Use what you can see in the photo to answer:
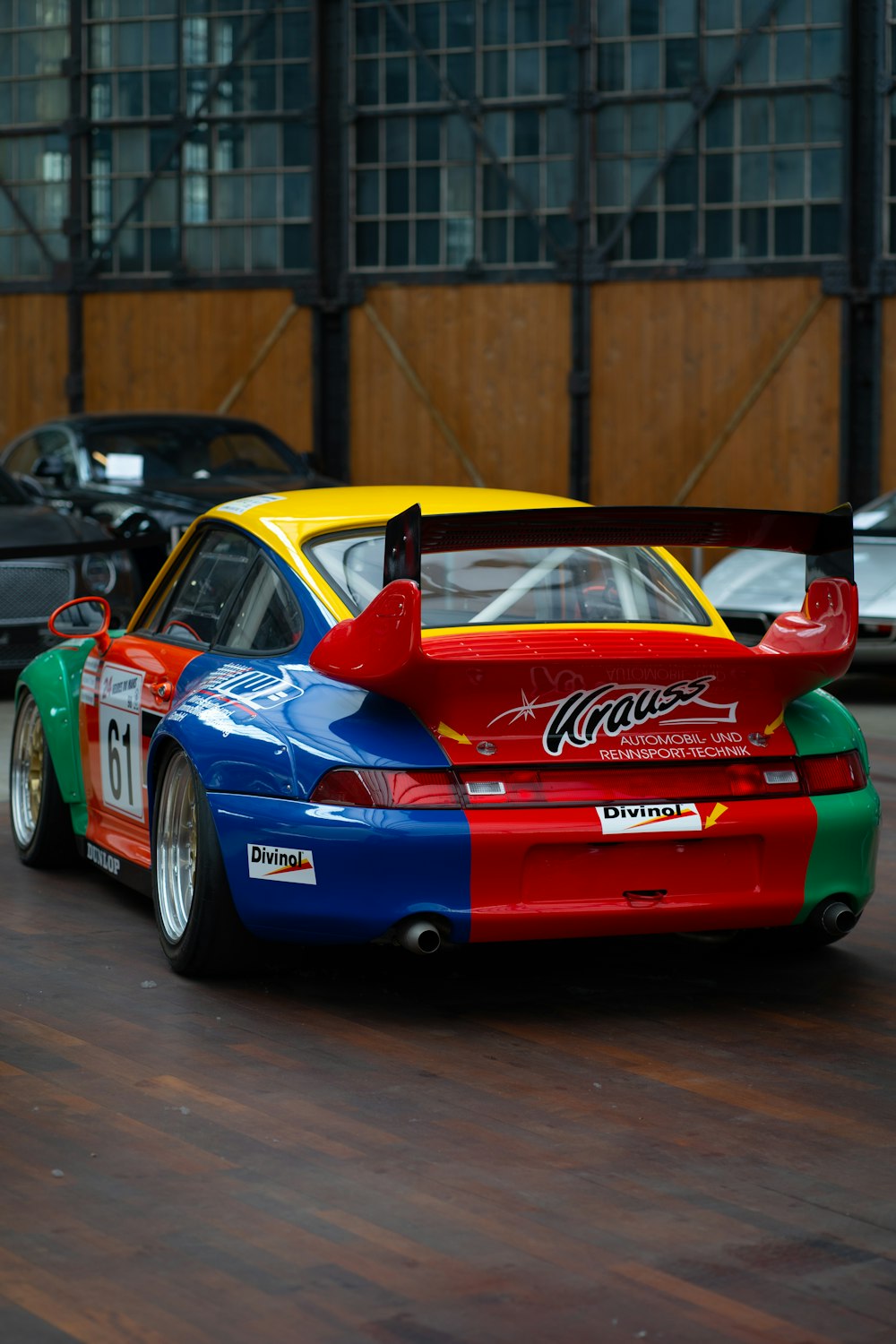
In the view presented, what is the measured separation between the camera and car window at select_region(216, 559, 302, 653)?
6.23 meters

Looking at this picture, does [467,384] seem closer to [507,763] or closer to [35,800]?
[35,800]

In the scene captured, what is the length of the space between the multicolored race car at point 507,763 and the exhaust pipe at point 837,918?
10 millimetres

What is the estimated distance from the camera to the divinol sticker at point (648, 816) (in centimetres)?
561

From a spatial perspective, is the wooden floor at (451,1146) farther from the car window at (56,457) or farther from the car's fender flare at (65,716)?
the car window at (56,457)

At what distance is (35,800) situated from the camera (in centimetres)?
792

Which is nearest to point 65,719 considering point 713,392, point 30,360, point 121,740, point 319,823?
point 121,740

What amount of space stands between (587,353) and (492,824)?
1853 centimetres

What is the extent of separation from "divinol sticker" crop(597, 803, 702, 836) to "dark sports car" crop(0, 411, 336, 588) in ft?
→ 33.3

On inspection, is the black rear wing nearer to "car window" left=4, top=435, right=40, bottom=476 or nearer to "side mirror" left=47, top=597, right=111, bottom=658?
"side mirror" left=47, top=597, right=111, bottom=658

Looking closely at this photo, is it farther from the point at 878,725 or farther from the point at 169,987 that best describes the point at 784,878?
the point at 878,725

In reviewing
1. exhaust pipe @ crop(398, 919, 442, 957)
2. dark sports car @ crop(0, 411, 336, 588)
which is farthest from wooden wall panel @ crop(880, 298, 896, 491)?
exhaust pipe @ crop(398, 919, 442, 957)

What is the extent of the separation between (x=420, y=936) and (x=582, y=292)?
61.2ft

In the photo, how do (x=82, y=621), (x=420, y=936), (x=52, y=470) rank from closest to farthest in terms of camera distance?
(x=420, y=936) < (x=82, y=621) < (x=52, y=470)

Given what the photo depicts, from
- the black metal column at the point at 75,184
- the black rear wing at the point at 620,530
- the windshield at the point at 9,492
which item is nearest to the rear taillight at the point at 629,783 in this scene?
the black rear wing at the point at 620,530
